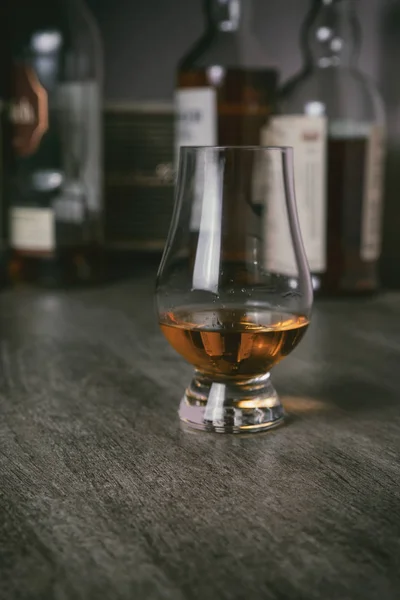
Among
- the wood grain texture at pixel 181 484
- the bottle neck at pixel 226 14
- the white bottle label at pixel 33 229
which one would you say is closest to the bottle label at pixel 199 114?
the bottle neck at pixel 226 14

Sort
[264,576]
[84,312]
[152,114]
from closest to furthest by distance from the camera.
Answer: [264,576]
[84,312]
[152,114]

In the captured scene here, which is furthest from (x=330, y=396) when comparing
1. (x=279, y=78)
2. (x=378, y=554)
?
(x=279, y=78)

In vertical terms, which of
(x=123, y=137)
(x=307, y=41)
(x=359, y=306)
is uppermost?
(x=307, y=41)

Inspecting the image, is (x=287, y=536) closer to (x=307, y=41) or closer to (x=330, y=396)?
(x=330, y=396)

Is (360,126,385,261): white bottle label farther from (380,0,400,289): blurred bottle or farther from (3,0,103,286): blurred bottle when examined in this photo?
(3,0,103,286): blurred bottle

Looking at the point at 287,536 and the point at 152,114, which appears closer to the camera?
the point at 287,536

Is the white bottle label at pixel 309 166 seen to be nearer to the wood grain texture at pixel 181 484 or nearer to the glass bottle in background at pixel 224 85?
the glass bottle in background at pixel 224 85

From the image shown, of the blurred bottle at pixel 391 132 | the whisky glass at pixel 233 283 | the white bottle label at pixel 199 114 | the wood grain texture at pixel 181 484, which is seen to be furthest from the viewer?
the blurred bottle at pixel 391 132

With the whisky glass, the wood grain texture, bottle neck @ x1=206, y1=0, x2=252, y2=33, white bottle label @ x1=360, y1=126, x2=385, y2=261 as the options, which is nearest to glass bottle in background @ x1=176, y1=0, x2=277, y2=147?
bottle neck @ x1=206, y1=0, x2=252, y2=33
